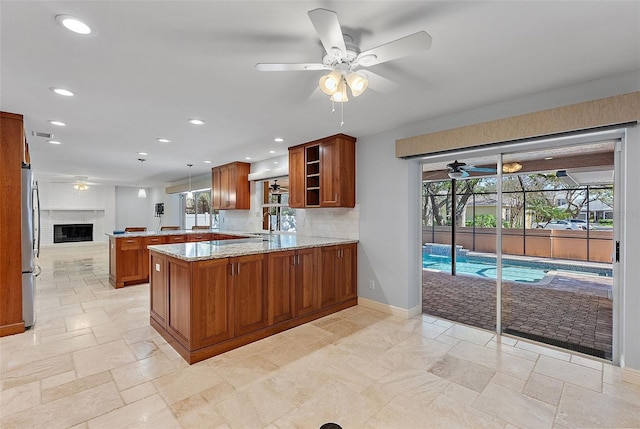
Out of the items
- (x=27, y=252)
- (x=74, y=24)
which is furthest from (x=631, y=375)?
(x=27, y=252)

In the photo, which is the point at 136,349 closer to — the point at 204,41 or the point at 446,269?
the point at 204,41

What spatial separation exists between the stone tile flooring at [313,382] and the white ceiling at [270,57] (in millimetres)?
2315

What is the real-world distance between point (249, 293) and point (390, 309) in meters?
1.89

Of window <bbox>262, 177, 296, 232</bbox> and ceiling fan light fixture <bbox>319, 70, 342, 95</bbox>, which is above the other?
ceiling fan light fixture <bbox>319, 70, 342, 95</bbox>

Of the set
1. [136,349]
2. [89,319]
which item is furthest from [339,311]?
[89,319]

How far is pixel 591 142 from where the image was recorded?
2.64 metres

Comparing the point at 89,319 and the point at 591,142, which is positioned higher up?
the point at 591,142

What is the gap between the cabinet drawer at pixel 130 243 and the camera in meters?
5.18

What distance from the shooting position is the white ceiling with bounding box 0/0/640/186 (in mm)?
1646

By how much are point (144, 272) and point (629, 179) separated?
6479 millimetres

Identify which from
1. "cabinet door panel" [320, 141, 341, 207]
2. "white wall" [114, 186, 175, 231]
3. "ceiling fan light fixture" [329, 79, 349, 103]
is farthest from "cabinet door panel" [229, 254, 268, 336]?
"white wall" [114, 186, 175, 231]

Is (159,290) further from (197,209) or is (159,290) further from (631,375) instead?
(197,209)

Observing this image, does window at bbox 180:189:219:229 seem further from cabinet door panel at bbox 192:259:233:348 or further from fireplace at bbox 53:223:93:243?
cabinet door panel at bbox 192:259:233:348

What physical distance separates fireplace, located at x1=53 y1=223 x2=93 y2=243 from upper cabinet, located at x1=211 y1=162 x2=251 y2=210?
809 cm
